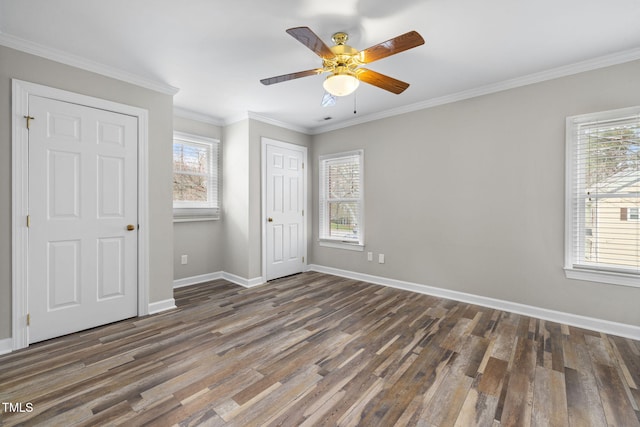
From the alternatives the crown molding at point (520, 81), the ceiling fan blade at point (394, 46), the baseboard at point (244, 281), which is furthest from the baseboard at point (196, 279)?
the ceiling fan blade at point (394, 46)

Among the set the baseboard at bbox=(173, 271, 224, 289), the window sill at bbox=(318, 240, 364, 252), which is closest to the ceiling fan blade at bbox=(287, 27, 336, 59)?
the window sill at bbox=(318, 240, 364, 252)

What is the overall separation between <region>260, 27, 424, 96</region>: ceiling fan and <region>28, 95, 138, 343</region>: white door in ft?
Result: 5.93

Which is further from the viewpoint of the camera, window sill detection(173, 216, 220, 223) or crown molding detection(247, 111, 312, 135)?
crown molding detection(247, 111, 312, 135)

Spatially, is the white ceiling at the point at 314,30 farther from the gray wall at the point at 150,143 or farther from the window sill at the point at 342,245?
the window sill at the point at 342,245

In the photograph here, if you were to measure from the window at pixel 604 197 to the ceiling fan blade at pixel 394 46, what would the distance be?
2133 mm

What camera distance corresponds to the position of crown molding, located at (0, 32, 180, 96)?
231 cm

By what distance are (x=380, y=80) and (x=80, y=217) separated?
3046 mm

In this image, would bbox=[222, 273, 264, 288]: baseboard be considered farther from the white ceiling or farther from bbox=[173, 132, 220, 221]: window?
the white ceiling

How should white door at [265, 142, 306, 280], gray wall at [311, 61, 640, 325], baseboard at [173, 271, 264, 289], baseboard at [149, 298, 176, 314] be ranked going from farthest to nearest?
white door at [265, 142, 306, 280]
baseboard at [173, 271, 264, 289]
baseboard at [149, 298, 176, 314]
gray wall at [311, 61, 640, 325]

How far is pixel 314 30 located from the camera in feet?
7.35

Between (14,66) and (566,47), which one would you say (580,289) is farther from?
(14,66)

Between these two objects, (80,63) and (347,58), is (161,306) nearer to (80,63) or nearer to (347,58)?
(80,63)

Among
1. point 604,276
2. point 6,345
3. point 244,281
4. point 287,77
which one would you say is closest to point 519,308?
point 604,276

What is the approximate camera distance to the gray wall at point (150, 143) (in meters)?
2.29
